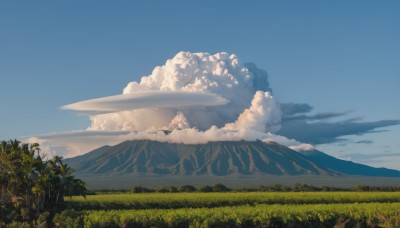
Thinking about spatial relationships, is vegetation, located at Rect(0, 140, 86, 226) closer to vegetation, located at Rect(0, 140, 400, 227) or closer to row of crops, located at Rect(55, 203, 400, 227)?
vegetation, located at Rect(0, 140, 400, 227)

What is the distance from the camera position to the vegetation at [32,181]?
82.2 m

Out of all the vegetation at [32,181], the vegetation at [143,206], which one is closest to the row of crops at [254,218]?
the vegetation at [143,206]

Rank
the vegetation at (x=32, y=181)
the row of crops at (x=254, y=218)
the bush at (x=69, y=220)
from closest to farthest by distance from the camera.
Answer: the row of crops at (x=254, y=218), the bush at (x=69, y=220), the vegetation at (x=32, y=181)

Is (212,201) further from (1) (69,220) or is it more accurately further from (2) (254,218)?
(1) (69,220)

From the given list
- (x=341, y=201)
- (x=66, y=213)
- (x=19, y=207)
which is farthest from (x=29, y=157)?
(x=341, y=201)

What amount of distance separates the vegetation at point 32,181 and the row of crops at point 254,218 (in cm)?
2230

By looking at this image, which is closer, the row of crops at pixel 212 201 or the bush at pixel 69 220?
the bush at pixel 69 220

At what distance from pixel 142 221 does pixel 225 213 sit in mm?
8243

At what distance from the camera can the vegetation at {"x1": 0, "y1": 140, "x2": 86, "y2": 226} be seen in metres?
82.2

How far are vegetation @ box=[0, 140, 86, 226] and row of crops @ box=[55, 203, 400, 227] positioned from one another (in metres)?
22.3

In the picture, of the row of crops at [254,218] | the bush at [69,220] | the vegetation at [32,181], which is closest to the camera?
the row of crops at [254,218]

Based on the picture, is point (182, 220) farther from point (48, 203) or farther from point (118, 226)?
point (48, 203)

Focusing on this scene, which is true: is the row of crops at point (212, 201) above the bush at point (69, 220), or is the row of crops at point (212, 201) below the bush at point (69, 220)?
above

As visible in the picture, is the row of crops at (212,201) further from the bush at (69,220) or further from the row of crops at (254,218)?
the row of crops at (254,218)
